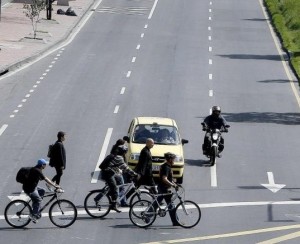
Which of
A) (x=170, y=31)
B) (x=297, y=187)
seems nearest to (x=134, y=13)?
(x=170, y=31)

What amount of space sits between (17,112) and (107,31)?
29.4 metres

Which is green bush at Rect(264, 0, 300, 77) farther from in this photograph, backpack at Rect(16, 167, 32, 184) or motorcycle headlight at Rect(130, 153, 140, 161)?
backpack at Rect(16, 167, 32, 184)

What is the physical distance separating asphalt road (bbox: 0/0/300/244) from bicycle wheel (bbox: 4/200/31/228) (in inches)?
10.7

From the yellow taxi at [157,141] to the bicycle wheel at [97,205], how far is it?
164 inches

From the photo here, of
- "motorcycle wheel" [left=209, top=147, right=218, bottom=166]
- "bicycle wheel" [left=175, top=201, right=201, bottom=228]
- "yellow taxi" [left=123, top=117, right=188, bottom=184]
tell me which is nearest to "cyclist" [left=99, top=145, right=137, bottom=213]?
"bicycle wheel" [left=175, top=201, right=201, bottom=228]

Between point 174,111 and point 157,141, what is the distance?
12.2 metres

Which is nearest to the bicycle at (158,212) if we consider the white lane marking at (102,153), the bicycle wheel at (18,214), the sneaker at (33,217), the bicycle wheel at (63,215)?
the bicycle wheel at (63,215)

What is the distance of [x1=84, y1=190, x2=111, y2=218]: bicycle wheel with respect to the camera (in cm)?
2481

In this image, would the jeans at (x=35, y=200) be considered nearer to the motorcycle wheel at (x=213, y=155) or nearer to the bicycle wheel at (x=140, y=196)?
the bicycle wheel at (x=140, y=196)

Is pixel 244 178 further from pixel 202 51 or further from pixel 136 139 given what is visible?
pixel 202 51

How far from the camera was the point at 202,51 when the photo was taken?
6231 centimetres

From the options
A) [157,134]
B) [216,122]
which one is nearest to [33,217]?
[157,134]

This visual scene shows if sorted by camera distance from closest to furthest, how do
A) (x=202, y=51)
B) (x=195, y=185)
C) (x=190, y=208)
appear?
(x=190, y=208), (x=195, y=185), (x=202, y=51)

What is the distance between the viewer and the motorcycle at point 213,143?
107 ft
